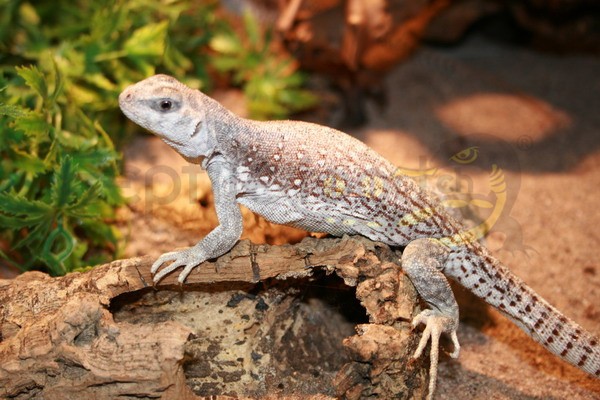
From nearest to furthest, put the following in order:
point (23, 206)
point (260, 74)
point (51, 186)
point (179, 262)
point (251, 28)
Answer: point (179, 262) → point (23, 206) → point (51, 186) → point (251, 28) → point (260, 74)

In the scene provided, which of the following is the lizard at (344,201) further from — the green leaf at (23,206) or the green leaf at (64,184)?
the green leaf at (23,206)

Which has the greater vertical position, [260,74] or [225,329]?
[260,74]

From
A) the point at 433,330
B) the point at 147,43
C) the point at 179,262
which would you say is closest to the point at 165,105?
the point at 179,262

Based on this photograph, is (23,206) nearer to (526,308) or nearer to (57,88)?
(57,88)

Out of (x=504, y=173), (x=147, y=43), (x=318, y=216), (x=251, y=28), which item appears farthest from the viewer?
(x=251, y=28)

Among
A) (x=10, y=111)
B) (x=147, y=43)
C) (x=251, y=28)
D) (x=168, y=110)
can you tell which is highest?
(x=251, y=28)

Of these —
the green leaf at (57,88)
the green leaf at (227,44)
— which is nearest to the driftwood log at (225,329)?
the green leaf at (57,88)

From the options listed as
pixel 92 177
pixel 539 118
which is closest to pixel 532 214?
pixel 539 118
